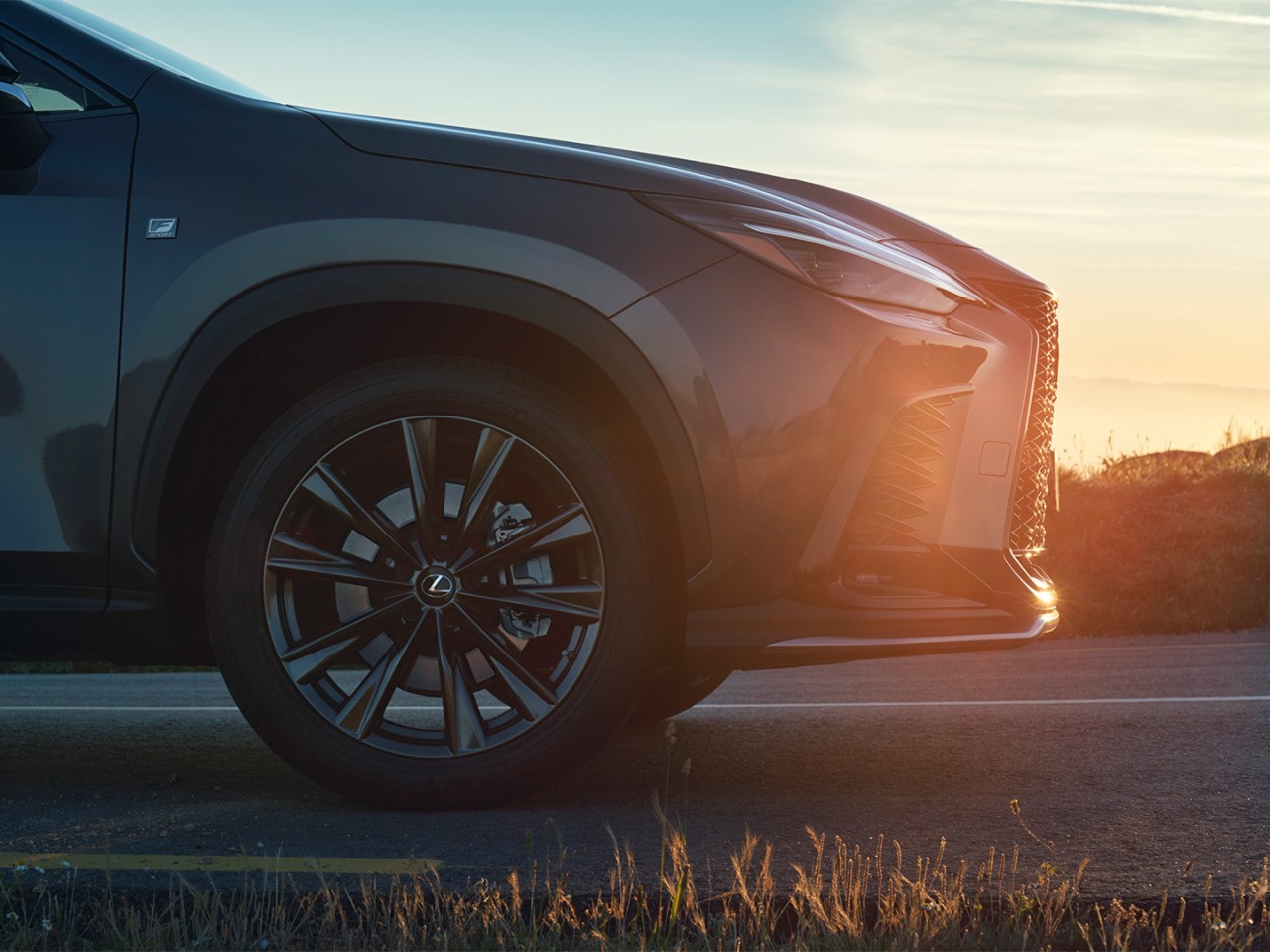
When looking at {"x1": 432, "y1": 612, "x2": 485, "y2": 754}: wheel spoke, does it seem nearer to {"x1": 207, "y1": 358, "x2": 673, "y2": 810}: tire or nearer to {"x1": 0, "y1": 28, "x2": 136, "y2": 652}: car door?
{"x1": 207, "y1": 358, "x2": 673, "y2": 810}: tire

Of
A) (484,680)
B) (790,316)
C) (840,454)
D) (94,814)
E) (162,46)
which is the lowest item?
(94,814)

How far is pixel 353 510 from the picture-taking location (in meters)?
3.40

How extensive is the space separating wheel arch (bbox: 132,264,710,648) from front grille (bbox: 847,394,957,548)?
411 millimetres

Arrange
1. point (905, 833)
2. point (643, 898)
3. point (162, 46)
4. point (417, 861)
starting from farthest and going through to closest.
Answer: point (162, 46) → point (905, 833) → point (417, 861) → point (643, 898)

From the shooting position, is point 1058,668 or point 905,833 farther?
point 1058,668

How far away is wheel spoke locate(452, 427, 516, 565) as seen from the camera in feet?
11.1

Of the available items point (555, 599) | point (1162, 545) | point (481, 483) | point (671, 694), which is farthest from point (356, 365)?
point (1162, 545)

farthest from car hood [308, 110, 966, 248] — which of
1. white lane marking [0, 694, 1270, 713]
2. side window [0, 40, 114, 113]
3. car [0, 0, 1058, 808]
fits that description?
white lane marking [0, 694, 1270, 713]

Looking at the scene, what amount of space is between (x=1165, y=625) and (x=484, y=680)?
6584mm

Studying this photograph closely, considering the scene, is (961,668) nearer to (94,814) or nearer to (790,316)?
(790,316)

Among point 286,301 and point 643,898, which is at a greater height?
point 286,301

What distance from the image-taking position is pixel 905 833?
10.5ft

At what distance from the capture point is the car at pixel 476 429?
3289 mm

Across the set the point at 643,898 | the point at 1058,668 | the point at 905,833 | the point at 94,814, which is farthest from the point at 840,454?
the point at 1058,668
